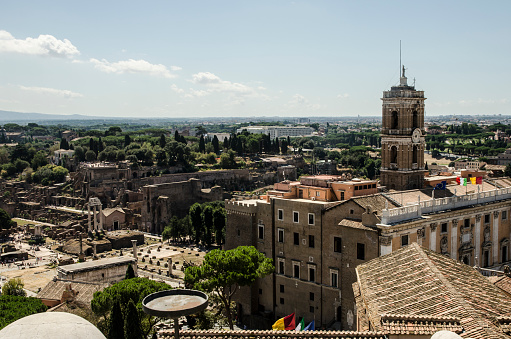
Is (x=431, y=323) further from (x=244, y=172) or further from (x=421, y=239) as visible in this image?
(x=244, y=172)

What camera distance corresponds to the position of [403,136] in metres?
40.3

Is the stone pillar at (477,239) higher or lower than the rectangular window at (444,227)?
lower

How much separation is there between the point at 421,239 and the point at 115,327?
63.3ft

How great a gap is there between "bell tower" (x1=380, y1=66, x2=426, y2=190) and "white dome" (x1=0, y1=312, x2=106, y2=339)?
110 feet

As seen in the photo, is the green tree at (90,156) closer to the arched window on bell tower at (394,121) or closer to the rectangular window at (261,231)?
the rectangular window at (261,231)

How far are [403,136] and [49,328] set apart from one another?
113ft

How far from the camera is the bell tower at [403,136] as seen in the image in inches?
1583

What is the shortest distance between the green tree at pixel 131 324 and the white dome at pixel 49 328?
19189 millimetres

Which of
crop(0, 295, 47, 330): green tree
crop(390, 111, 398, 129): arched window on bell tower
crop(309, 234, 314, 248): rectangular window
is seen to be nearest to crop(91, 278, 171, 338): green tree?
crop(0, 295, 47, 330): green tree

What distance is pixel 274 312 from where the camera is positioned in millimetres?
39406

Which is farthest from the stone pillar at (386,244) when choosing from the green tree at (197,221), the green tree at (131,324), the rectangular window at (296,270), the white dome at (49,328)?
the green tree at (197,221)

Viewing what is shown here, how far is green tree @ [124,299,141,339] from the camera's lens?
2889cm

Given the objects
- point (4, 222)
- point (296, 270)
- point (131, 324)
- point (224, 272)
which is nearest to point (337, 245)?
point (296, 270)

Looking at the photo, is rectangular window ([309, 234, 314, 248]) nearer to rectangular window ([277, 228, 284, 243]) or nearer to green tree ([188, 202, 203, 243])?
rectangular window ([277, 228, 284, 243])
